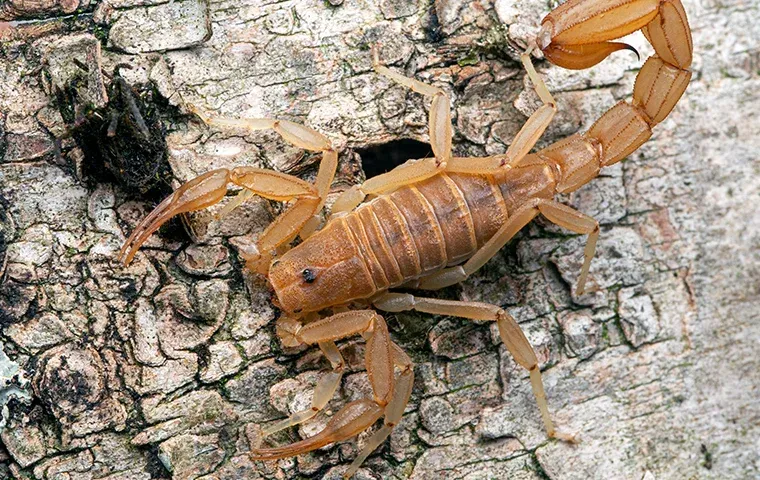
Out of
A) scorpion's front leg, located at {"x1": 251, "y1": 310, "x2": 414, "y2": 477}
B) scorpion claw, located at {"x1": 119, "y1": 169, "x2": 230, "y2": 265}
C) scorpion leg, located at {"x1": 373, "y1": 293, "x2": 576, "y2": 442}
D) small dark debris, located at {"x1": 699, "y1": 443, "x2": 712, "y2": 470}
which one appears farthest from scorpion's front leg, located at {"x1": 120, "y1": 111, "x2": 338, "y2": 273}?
small dark debris, located at {"x1": 699, "y1": 443, "x2": 712, "y2": 470}

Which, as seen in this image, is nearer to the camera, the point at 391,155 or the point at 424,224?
the point at 424,224

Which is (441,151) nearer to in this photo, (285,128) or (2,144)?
(285,128)

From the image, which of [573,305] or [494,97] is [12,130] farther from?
[573,305]

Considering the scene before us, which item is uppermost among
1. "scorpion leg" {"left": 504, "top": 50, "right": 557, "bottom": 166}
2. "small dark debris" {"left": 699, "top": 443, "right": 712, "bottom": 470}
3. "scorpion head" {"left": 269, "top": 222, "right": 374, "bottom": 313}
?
"scorpion leg" {"left": 504, "top": 50, "right": 557, "bottom": 166}

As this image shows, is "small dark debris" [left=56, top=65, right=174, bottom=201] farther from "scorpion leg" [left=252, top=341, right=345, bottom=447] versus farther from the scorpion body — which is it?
"scorpion leg" [left=252, top=341, right=345, bottom=447]

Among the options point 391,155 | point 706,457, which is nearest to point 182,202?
point 391,155

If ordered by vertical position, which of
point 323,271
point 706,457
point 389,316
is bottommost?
point 706,457

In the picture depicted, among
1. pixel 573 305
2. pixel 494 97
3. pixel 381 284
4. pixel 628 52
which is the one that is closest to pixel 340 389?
pixel 381 284
